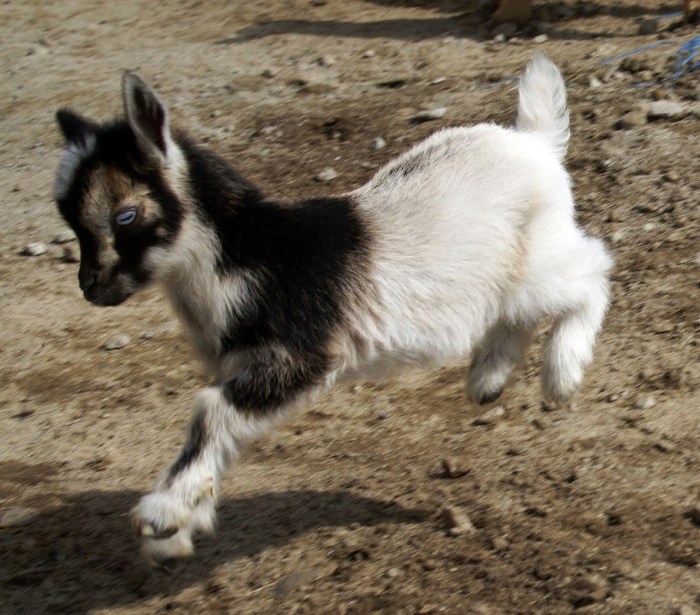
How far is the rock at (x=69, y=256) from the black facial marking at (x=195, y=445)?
12.3ft

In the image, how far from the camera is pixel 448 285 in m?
4.46

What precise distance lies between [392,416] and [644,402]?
46.1 inches

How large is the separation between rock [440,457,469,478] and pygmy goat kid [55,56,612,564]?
1.13 feet

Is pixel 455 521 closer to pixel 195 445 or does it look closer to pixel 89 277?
pixel 195 445

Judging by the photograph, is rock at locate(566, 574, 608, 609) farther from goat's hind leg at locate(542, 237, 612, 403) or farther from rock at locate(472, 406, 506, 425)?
rock at locate(472, 406, 506, 425)

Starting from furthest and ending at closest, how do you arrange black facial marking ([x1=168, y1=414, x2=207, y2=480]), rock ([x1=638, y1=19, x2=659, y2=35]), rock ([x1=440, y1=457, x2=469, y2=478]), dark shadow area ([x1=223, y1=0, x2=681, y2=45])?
dark shadow area ([x1=223, y1=0, x2=681, y2=45]) < rock ([x1=638, y1=19, x2=659, y2=35]) < rock ([x1=440, y1=457, x2=469, y2=478]) < black facial marking ([x1=168, y1=414, x2=207, y2=480])

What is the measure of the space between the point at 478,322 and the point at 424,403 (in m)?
1.06

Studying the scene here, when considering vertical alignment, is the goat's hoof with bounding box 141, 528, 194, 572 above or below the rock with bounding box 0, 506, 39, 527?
above

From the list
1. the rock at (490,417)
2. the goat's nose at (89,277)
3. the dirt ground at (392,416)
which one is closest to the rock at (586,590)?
the dirt ground at (392,416)

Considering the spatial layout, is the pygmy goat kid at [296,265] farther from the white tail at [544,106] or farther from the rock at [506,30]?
the rock at [506,30]

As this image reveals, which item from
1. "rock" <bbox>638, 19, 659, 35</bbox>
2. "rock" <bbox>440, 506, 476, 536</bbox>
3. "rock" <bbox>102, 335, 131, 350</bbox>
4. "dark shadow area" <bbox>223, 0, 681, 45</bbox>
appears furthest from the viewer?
"dark shadow area" <bbox>223, 0, 681, 45</bbox>

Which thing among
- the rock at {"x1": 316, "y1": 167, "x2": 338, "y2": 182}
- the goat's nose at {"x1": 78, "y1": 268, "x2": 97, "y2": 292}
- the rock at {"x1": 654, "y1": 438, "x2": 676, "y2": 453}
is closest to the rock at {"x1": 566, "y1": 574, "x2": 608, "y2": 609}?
the rock at {"x1": 654, "y1": 438, "x2": 676, "y2": 453}

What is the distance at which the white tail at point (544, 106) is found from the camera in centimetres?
511

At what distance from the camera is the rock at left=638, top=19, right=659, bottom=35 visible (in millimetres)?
8336
